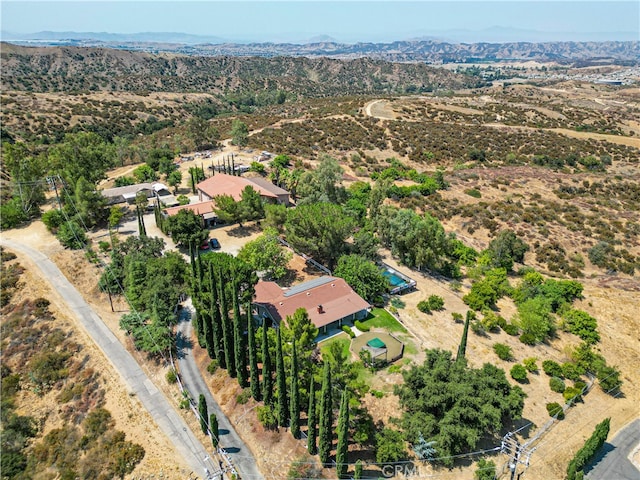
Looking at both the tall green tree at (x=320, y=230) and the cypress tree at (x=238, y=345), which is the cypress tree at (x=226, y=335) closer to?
the cypress tree at (x=238, y=345)

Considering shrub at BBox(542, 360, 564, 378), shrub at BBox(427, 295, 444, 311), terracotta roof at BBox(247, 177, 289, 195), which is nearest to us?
shrub at BBox(542, 360, 564, 378)

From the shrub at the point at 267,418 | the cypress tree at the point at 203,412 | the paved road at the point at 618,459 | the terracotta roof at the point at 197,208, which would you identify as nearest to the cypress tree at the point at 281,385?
the shrub at the point at 267,418

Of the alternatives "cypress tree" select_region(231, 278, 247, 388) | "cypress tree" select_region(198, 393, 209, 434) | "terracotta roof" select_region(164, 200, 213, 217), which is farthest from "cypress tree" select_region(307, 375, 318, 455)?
"terracotta roof" select_region(164, 200, 213, 217)

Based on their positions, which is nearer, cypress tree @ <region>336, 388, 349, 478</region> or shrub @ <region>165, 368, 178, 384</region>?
cypress tree @ <region>336, 388, 349, 478</region>

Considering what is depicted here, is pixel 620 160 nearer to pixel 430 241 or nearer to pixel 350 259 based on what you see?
pixel 430 241

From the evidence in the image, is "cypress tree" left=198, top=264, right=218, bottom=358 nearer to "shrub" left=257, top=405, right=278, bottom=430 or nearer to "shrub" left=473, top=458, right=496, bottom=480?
"shrub" left=257, top=405, right=278, bottom=430

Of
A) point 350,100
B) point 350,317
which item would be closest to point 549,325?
point 350,317
